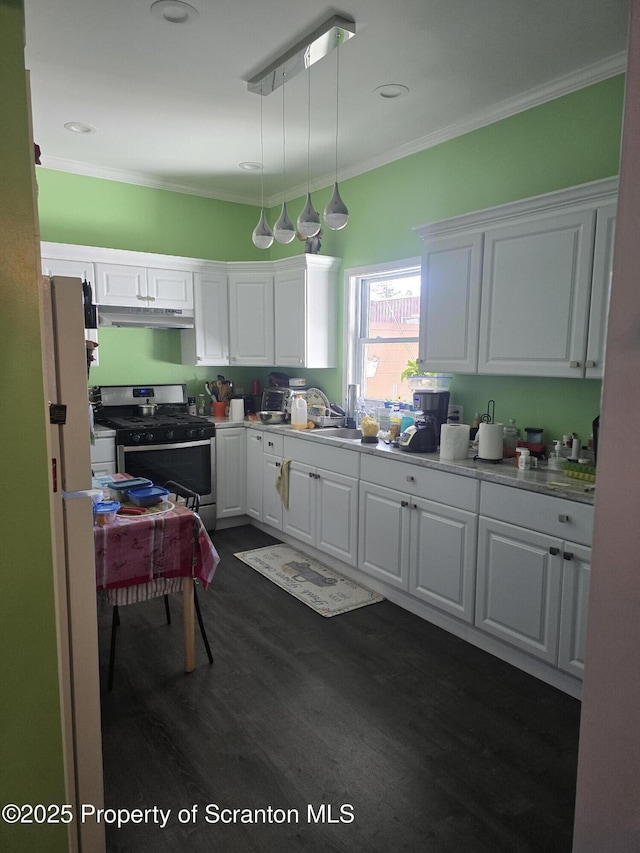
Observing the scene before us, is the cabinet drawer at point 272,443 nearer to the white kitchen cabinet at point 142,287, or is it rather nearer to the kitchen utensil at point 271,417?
the kitchen utensil at point 271,417

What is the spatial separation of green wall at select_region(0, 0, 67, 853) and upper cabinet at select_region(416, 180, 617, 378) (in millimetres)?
2355

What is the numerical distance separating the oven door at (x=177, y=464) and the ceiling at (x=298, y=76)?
2.20m

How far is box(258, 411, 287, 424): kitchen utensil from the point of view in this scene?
471 centimetres

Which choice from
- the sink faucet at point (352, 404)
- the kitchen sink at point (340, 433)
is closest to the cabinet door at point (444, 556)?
the kitchen sink at point (340, 433)

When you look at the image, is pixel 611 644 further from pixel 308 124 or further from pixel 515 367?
pixel 308 124

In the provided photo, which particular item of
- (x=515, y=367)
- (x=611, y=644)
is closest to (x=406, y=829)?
(x=611, y=644)

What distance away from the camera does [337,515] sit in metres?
3.83

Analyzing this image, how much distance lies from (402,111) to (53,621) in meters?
3.33

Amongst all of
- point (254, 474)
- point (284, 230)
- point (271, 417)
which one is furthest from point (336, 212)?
point (254, 474)

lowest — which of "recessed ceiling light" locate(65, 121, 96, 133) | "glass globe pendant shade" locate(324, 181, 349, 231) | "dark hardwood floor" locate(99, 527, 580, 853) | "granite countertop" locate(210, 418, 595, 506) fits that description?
"dark hardwood floor" locate(99, 527, 580, 853)

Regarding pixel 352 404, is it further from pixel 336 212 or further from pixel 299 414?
pixel 336 212

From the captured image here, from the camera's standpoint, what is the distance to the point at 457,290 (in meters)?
3.24

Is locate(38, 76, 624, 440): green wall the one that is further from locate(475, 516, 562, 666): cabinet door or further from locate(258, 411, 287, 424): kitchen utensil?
locate(475, 516, 562, 666): cabinet door

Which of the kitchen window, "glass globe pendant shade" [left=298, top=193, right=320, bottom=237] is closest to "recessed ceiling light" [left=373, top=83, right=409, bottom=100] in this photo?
"glass globe pendant shade" [left=298, top=193, right=320, bottom=237]
